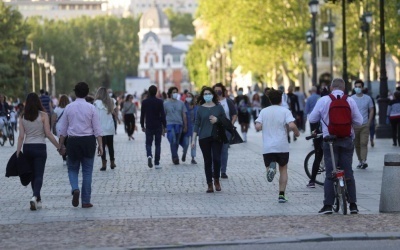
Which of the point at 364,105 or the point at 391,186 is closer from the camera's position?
Result: the point at 391,186

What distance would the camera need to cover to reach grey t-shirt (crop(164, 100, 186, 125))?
2727 cm

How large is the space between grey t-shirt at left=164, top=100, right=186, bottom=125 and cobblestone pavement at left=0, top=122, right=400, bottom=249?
6.54ft

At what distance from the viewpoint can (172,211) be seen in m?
16.6

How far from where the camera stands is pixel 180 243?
13.1 metres

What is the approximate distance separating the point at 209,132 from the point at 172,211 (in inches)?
138

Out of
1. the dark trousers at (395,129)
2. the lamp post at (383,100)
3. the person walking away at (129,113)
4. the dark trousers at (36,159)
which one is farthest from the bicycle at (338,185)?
the person walking away at (129,113)

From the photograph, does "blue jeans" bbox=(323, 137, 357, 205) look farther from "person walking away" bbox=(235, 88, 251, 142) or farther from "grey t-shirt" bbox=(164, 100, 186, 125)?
"person walking away" bbox=(235, 88, 251, 142)

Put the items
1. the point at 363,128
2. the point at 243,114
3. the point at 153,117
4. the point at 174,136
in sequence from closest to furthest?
the point at 363,128 → the point at 153,117 → the point at 174,136 → the point at 243,114

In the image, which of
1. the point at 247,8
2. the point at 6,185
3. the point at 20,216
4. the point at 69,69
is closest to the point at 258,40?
the point at 247,8

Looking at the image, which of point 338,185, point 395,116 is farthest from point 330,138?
point 395,116

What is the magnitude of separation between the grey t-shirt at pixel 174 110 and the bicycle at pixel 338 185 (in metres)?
11.4

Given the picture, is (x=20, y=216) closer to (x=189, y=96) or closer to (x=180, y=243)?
(x=180, y=243)

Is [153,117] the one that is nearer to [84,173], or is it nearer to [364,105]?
[364,105]

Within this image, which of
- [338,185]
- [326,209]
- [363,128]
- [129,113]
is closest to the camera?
[338,185]
